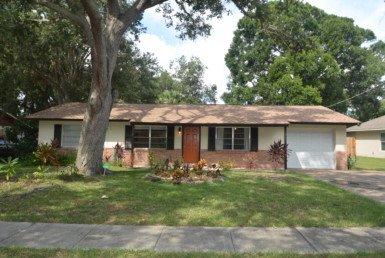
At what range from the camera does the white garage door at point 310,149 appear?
51.8 feet

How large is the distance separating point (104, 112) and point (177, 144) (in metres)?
5.55

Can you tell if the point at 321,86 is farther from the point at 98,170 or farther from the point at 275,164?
the point at 98,170

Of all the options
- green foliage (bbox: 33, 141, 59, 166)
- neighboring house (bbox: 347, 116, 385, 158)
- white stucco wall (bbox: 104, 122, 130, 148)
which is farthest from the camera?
neighboring house (bbox: 347, 116, 385, 158)

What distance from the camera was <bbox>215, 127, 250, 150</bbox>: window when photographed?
609 inches

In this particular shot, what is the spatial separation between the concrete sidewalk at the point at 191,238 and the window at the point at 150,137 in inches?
422

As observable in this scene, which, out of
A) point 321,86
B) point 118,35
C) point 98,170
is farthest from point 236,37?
point 98,170

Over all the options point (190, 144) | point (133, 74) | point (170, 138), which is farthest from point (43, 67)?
point (190, 144)

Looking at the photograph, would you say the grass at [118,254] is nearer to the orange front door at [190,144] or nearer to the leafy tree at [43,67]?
the orange front door at [190,144]

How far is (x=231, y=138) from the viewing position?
611 inches

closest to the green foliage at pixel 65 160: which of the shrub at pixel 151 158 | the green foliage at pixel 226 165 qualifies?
the shrub at pixel 151 158

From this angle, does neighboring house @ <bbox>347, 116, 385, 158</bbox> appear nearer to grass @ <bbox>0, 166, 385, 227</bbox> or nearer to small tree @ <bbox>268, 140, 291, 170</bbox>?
small tree @ <bbox>268, 140, 291, 170</bbox>

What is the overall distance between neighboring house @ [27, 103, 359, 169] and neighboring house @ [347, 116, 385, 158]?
37.5ft

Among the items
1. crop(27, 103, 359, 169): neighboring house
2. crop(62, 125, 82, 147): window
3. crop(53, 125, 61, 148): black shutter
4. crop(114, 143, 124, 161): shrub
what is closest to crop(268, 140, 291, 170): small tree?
crop(27, 103, 359, 169): neighboring house

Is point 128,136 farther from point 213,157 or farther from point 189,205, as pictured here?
point 189,205
